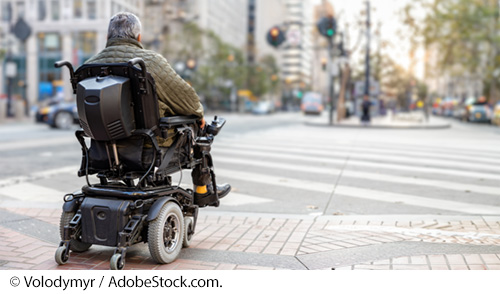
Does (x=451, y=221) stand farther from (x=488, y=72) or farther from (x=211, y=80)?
(x=211, y=80)

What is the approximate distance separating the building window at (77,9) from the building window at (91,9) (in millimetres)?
861

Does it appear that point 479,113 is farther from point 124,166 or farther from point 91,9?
point 124,166

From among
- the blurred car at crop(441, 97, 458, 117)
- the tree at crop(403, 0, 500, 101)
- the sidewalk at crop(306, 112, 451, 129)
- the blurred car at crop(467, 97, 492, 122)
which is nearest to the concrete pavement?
the sidewalk at crop(306, 112, 451, 129)

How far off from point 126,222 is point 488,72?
4427cm

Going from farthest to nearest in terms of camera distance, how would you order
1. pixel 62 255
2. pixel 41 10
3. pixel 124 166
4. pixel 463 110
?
pixel 41 10 < pixel 463 110 < pixel 124 166 < pixel 62 255

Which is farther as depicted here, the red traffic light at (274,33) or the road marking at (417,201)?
the red traffic light at (274,33)

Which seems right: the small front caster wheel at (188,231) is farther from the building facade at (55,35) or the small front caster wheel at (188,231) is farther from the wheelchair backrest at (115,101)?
the building facade at (55,35)

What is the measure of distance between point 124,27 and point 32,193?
3.83 m

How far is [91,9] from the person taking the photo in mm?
55969

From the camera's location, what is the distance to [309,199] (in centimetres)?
690

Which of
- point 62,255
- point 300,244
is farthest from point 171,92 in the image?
point 300,244

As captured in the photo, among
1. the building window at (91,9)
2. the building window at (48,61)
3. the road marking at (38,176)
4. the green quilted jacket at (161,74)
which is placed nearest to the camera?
the green quilted jacket at (161,74)

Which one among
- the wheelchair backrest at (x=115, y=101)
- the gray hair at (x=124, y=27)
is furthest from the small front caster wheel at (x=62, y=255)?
the gray hair at (x=124, y=27)

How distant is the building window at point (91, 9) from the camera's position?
183ft
